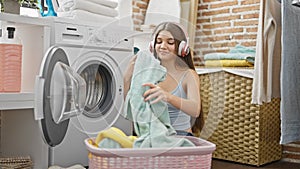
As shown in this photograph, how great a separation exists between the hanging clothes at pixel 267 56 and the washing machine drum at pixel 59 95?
94cm

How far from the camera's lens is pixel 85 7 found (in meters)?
2.63

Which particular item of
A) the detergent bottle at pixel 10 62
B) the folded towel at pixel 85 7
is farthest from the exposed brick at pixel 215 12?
the detergent bottle at pixel 10 62

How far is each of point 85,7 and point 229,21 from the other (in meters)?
1.37

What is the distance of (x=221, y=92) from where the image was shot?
6.44ft

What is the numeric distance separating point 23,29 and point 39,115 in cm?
89

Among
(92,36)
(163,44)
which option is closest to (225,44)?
(92,36)

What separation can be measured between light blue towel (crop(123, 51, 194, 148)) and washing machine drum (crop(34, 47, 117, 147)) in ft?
0.63

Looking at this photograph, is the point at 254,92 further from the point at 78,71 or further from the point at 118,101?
the point at 78,71

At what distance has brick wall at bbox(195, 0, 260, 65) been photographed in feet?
10.8

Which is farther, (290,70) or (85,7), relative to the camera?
(85,7)

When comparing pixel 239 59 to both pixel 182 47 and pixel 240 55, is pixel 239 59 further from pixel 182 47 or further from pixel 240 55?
pixel 182 47

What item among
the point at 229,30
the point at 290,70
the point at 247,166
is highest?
the point at 229,30

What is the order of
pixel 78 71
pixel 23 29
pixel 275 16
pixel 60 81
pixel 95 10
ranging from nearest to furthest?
pixel 60 81 < pixel 78 71 < pixel 23 29 < pixel 275 16 < pixel 95 10

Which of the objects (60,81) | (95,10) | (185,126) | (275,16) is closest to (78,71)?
(60,81)
